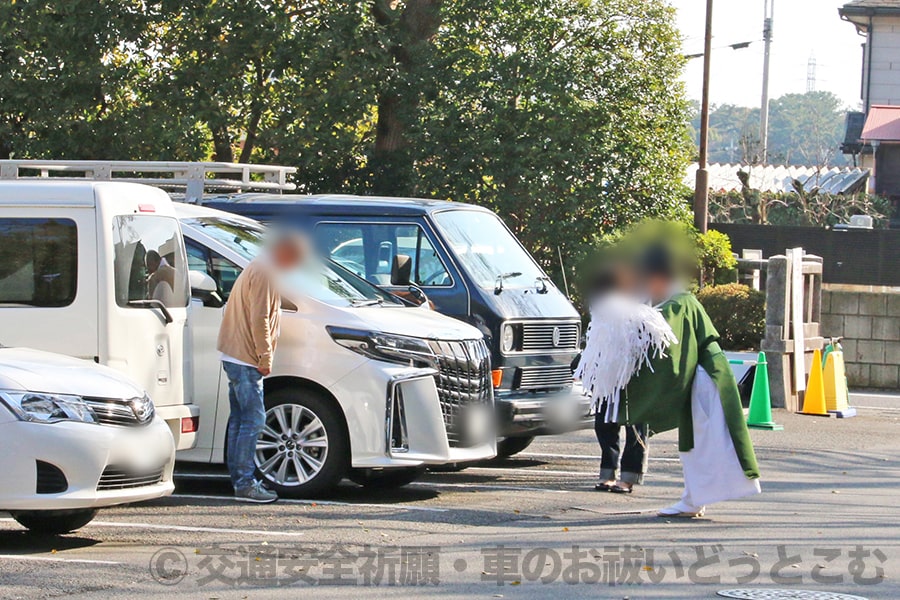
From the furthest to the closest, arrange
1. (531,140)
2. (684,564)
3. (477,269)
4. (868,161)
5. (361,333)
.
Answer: (868,161), (531,140), (477,269), (361,333), (684,564)

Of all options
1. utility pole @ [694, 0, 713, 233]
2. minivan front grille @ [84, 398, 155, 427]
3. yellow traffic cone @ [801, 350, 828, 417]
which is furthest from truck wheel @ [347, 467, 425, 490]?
utility pole @ [694, 0, 713, 233]

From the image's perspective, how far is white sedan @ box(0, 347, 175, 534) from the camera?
7.03 m

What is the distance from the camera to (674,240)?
1038cm

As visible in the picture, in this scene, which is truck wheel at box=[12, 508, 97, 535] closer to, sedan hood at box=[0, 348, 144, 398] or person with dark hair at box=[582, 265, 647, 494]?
sedan hood at box=[0, 348, 144, 398]

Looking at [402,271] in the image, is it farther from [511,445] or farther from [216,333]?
[216,333]

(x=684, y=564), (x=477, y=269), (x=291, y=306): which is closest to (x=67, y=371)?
(x=291, y=306)

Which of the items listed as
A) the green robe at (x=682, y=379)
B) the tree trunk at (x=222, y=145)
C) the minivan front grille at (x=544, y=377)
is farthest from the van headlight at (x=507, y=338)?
the tree trunk at (x=222, y=145)

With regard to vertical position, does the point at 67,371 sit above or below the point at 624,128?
below

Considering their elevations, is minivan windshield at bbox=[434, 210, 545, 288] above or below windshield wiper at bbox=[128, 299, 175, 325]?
above

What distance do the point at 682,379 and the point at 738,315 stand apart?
12387 millimetres

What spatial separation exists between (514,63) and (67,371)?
1463cm

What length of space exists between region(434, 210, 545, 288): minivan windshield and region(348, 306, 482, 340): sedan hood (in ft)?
3.85

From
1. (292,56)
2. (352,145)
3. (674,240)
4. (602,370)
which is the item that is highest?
(292,56)

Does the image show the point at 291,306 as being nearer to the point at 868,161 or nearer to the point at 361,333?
the point at 361,333
